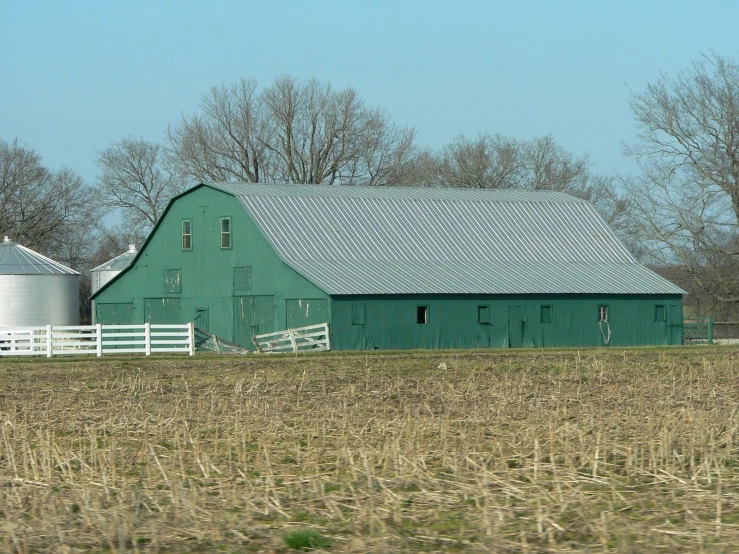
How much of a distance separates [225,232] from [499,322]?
1161cm

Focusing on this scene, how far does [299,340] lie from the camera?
141 ft

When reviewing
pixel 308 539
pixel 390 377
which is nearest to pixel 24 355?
pixel 390 377

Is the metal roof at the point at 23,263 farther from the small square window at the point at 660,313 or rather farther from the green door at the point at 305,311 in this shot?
the small square window at the point at 660,313

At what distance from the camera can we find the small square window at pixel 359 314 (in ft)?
141

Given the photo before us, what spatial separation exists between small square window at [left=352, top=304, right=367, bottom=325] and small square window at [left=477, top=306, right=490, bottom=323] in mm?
4983

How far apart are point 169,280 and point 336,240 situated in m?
7.74

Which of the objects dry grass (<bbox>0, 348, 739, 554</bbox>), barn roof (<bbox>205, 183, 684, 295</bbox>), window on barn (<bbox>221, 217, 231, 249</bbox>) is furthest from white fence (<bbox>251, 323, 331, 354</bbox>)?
dry grass (<bbox>0, 348, 739, 554</bbox>)

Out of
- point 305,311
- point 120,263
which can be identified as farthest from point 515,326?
point 120,263

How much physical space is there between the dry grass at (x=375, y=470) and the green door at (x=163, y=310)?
28.4 m

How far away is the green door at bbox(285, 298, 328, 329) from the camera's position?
4294cm

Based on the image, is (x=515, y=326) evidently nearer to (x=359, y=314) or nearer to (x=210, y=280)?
(x=359, y=314)

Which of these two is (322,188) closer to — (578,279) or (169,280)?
(169,280)

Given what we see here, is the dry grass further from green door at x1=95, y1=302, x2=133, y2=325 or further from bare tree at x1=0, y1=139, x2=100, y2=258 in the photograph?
bare tree at x1=0, y1=139, x2=100, y2=258

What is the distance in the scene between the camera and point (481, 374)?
25.6 metres
